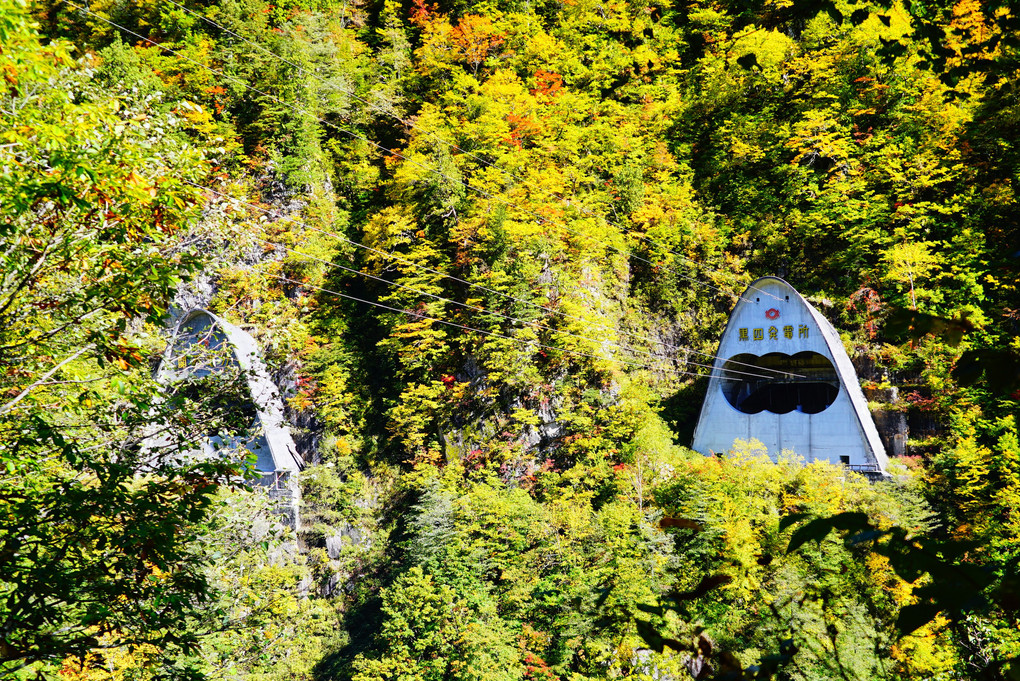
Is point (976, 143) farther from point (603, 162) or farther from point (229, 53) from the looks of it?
point (229, 53)

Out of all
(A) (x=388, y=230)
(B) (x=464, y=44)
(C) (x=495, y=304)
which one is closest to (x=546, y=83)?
(B) (x=464, y=44)

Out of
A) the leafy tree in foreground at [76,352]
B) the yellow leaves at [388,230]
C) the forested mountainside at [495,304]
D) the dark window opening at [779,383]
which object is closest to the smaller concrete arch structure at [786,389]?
the dark window opening at [779,383]

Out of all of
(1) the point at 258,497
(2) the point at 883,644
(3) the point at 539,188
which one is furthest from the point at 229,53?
(2) the point at 883,644

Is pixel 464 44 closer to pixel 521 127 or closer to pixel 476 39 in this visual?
pixel 476 39

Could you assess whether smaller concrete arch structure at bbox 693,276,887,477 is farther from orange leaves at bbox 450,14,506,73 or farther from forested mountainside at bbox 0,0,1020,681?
orange leaves at bbox 450,14,506,73

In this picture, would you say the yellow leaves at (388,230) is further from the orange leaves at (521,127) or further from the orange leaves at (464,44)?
the orange leaves at (464,44)

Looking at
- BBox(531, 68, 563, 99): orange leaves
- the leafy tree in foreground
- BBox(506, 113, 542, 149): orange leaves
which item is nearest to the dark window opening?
BBox(506, 113, 542, 149): orange leaves
